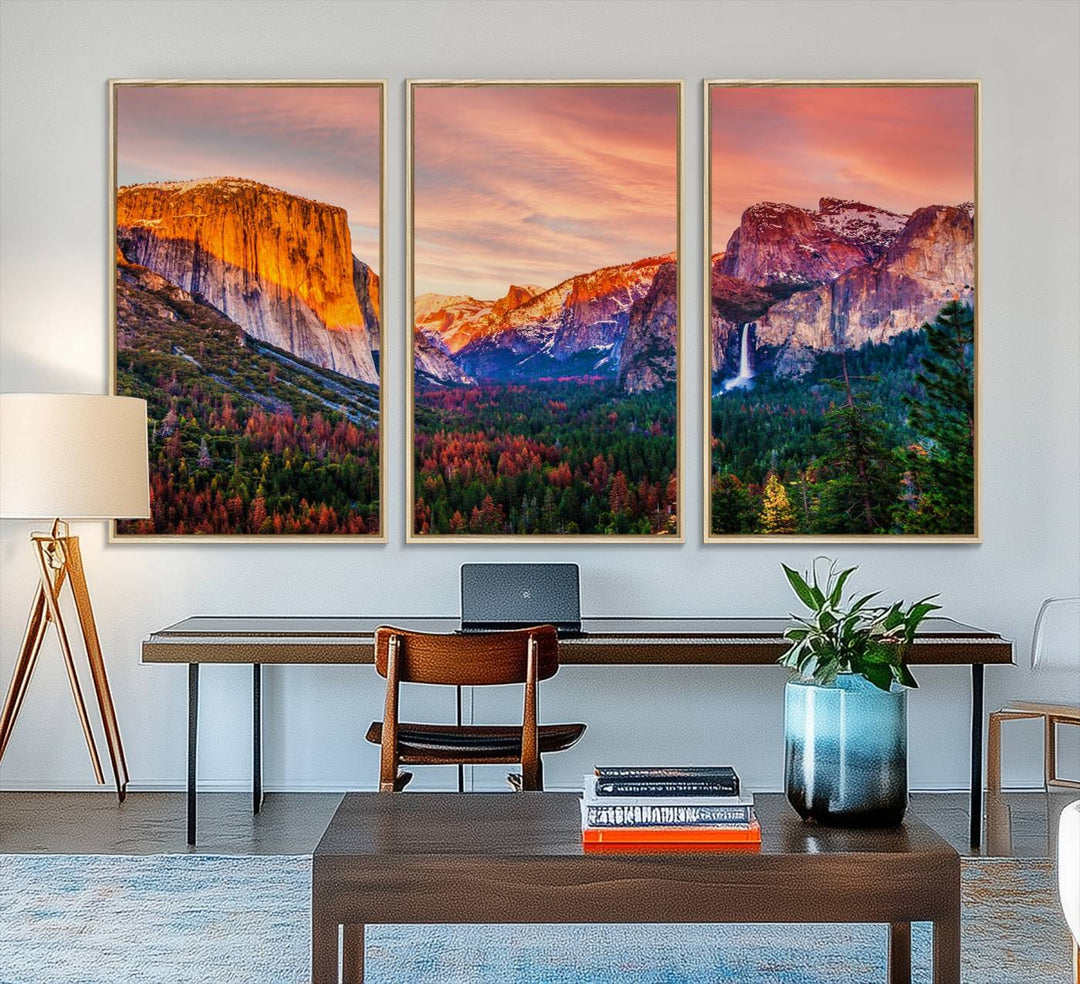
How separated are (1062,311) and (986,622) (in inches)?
45.5

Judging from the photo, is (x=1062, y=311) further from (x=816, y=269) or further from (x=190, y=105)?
(x=190, y=105)

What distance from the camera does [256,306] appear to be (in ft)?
15.4

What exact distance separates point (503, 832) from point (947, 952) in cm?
77

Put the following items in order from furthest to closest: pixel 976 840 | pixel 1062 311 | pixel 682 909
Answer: pixel 1062 311
pixel 976 840
pixel 682 909

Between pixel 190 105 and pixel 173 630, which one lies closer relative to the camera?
pixel 173 630

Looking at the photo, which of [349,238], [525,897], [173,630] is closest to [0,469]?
[173,630]

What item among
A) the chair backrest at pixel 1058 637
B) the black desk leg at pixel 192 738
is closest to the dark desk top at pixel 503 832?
the black desk leg at pixel 192 738

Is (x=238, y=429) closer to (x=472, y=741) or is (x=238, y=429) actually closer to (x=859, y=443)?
(x=472, y=741)

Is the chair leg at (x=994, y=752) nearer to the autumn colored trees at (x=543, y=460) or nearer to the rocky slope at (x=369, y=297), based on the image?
the autumn colored trees at (x=543, y=460)

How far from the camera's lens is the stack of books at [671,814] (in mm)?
2156

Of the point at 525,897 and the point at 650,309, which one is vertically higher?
the point at 650,309

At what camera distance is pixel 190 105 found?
465cm

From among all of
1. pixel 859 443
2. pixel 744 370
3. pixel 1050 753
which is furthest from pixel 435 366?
pixel 1050 753

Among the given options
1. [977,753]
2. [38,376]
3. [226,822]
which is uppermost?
[38,376]
